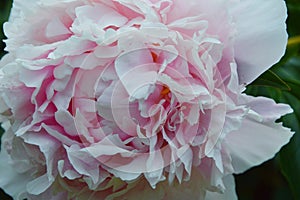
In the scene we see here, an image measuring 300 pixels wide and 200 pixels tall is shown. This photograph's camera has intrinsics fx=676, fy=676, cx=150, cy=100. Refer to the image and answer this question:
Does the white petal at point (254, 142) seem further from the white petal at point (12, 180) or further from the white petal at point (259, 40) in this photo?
the white petal at point (12, 180)

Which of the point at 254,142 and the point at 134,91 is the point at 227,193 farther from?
the point at 134,91

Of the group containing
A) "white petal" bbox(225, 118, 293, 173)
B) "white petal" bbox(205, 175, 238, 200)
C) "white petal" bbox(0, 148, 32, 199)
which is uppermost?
"white petal" bbox(225, 118, 293, 173)

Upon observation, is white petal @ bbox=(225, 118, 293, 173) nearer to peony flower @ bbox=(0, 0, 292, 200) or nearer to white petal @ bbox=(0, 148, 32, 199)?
peony flower @ bbox=(0, 0, 292, 200)

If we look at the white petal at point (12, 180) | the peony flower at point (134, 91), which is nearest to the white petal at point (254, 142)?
the peony flower at point (134, 91)

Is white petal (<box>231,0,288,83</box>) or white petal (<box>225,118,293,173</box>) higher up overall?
white petal (<box>231,0,288,83</box>)

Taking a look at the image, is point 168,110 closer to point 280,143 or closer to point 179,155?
point 179,155

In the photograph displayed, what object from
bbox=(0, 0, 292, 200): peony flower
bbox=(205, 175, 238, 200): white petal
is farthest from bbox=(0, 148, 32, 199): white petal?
bbox=(205, 175, 238, 200): white petal

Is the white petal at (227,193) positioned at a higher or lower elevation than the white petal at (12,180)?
higher
